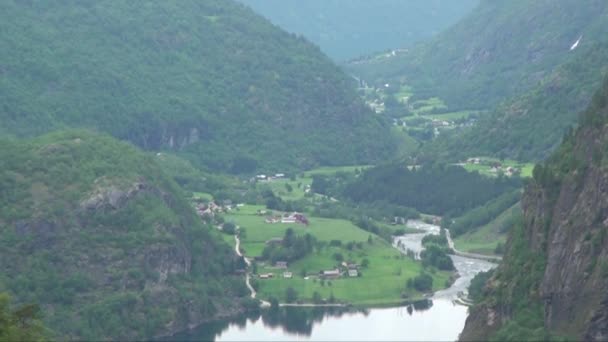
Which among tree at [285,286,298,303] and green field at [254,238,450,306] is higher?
green field at [254,238,450,306]

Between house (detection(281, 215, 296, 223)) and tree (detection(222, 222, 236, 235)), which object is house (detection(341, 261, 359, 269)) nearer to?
tree (detection(222, 222, 236, 235))

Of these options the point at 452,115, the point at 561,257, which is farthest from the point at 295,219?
the point at 452,115

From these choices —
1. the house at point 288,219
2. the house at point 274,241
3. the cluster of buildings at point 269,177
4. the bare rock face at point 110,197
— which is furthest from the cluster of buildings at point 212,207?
the cluster of buildings at point 269,177

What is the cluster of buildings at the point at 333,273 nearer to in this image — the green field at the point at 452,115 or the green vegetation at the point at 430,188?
the green vegetation at the point at 430,188

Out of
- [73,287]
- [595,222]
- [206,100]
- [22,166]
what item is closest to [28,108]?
[206,100]

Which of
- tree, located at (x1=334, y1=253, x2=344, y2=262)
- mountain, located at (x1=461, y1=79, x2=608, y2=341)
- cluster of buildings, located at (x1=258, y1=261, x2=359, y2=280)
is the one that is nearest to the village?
tree, located at (x1=334, y1=253, x2=344, y2=262)
